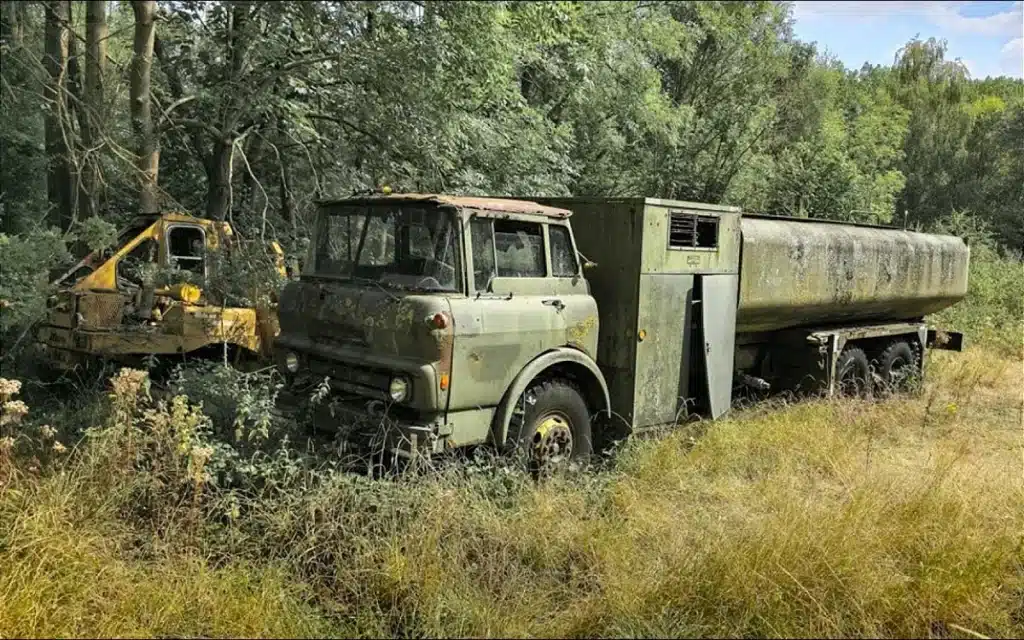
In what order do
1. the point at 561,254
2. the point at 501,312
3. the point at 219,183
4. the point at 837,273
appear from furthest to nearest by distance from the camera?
1. the point at 219,183
2. the point at 837,273
3. the point at 561,254
4. the point at 501,312

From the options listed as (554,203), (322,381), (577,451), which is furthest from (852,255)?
(322,381)

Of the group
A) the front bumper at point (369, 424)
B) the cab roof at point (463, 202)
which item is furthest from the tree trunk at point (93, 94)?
the front bumper at point (369, 424)

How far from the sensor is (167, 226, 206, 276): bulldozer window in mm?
8305

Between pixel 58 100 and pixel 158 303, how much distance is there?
2788 millimetres

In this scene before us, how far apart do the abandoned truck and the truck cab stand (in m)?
0.01

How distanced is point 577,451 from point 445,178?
15.4ft

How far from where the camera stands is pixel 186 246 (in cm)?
848

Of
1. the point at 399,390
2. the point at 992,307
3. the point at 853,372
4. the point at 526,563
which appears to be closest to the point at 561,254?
the point at 399,390

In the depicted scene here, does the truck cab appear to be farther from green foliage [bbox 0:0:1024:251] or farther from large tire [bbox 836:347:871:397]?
large tire [bbox 836:347:871:397]

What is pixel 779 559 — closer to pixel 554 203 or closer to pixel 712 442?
pixel 712 442

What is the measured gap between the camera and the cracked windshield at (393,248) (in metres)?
5.41

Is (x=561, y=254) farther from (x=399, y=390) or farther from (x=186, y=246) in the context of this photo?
(x=186, y=246)

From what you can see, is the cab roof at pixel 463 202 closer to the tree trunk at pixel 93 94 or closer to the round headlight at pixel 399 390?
the round headlight at pixel 399 390

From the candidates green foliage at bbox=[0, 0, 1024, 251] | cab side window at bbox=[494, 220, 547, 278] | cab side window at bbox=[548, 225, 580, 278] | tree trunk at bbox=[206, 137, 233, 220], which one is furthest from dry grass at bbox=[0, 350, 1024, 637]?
tree trunk at bbox=[206, 137, 233, 220]
